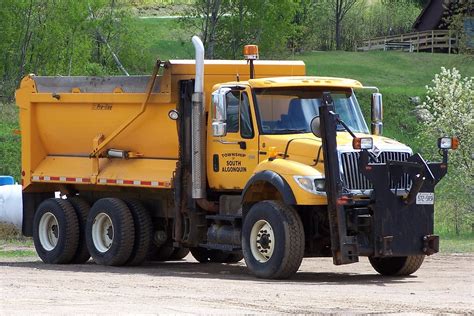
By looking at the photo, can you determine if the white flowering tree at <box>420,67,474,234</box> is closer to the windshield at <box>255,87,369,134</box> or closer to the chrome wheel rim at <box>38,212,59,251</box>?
the chrome wheel rim at <box>38,212,59,251</box>

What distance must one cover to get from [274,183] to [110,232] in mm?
4305

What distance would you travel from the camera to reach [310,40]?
261ft

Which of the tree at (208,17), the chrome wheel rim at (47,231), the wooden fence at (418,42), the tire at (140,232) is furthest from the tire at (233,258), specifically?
the wooden fence at (418,42)

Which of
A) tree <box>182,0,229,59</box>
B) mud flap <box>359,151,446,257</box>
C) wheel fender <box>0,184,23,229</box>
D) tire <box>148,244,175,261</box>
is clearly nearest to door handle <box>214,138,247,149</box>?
mud flap <box>359,151,446,257</box>

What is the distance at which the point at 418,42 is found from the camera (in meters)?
80.0

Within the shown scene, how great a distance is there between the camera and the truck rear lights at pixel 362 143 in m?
16.8

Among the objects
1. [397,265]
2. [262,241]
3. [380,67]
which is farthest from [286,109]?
[380,67]

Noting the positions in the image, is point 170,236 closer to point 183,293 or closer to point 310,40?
point 183,293

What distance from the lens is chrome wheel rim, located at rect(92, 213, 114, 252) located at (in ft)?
67.9

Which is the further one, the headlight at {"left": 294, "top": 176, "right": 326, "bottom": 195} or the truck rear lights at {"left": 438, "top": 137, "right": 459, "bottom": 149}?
the truck rear lights at {"left": 438, "top": 137, "right": 459, "bottom": 149}

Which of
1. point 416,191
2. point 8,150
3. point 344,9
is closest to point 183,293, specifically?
point 416,191

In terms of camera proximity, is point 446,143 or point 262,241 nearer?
point 262,241

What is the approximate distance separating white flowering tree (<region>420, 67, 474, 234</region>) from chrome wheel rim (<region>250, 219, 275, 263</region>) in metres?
14.0

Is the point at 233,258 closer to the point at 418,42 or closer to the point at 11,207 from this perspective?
the point at 11,207
